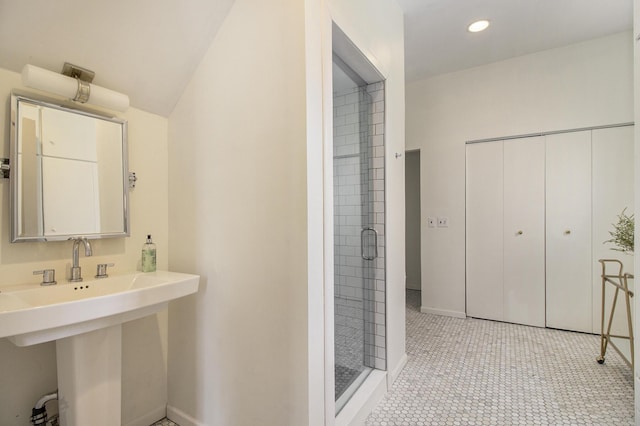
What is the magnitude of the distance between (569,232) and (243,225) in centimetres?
311

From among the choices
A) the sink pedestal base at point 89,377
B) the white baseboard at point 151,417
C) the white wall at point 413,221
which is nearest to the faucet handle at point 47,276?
the sink pedestal base at point 89,377

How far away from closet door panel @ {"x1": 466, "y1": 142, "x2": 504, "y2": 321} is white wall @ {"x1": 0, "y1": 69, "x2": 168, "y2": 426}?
2986mm

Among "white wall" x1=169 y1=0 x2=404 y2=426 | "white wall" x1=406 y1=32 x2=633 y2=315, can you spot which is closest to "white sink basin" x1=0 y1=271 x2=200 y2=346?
"white wall" x1=169 y1=0 x2=404 y2=426

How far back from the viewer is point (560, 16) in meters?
2.36

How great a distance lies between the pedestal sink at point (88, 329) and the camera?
976 millimetres

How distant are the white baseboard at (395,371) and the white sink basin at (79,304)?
1.40m

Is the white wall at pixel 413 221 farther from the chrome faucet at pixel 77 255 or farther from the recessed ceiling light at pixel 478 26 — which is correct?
the chrome faucet at pixel 77 255

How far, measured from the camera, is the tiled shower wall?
1.98m

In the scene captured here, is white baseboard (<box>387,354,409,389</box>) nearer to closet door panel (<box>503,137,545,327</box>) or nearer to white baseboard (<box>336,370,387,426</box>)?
white baseboard (<box>336,370,387,426</box>)

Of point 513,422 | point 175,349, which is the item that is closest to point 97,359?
point 175,349

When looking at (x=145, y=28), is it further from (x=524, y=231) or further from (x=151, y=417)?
(x=524, y=231)

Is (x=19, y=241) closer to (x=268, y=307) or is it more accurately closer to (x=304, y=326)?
(x=268, y=307)

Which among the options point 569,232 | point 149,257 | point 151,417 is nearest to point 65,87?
point 149,257

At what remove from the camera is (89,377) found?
1187 millimetres
